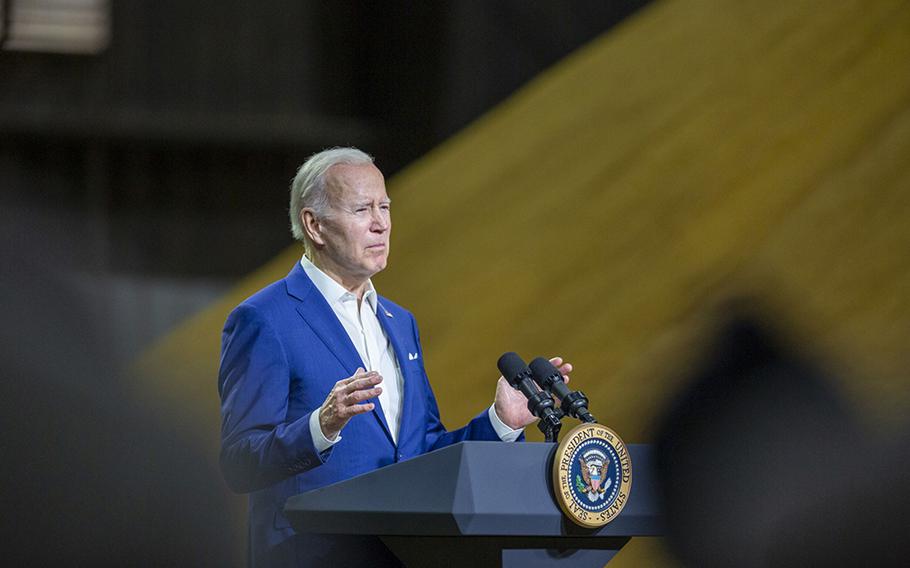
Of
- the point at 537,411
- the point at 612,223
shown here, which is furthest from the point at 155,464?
the point at 537,411

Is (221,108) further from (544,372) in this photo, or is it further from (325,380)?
(544,372)

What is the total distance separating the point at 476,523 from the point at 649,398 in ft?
5.37

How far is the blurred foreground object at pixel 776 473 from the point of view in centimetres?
240

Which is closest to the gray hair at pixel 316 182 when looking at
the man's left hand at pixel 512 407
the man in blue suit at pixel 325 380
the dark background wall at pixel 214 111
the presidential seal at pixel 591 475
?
the man in blue suit at pixel 325 380

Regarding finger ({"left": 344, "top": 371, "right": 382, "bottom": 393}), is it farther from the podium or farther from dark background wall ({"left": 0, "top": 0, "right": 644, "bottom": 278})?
dark background wall ({"left": 0, "top": 0, "right": 644, "bottom": 278})

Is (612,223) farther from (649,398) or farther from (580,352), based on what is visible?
(649,398)

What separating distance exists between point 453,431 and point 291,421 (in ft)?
0.62

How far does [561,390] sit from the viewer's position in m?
1.12

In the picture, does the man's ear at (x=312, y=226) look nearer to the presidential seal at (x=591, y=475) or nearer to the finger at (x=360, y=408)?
the finger at (x=360, y=408)

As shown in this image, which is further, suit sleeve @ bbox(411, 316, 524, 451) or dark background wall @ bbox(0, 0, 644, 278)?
dark background wall @ bbox(0, 0, 644, 278)

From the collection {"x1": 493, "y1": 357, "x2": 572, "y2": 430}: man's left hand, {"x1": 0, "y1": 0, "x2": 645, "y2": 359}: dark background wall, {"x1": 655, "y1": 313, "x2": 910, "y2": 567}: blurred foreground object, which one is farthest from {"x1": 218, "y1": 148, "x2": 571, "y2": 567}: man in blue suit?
{"x1": 0, "y1": 0, "x2": 645, "y2": 359}: dark background wall

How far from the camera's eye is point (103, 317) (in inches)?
128

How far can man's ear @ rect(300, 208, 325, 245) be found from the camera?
136cm

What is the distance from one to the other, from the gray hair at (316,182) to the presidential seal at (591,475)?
1.56 ft
